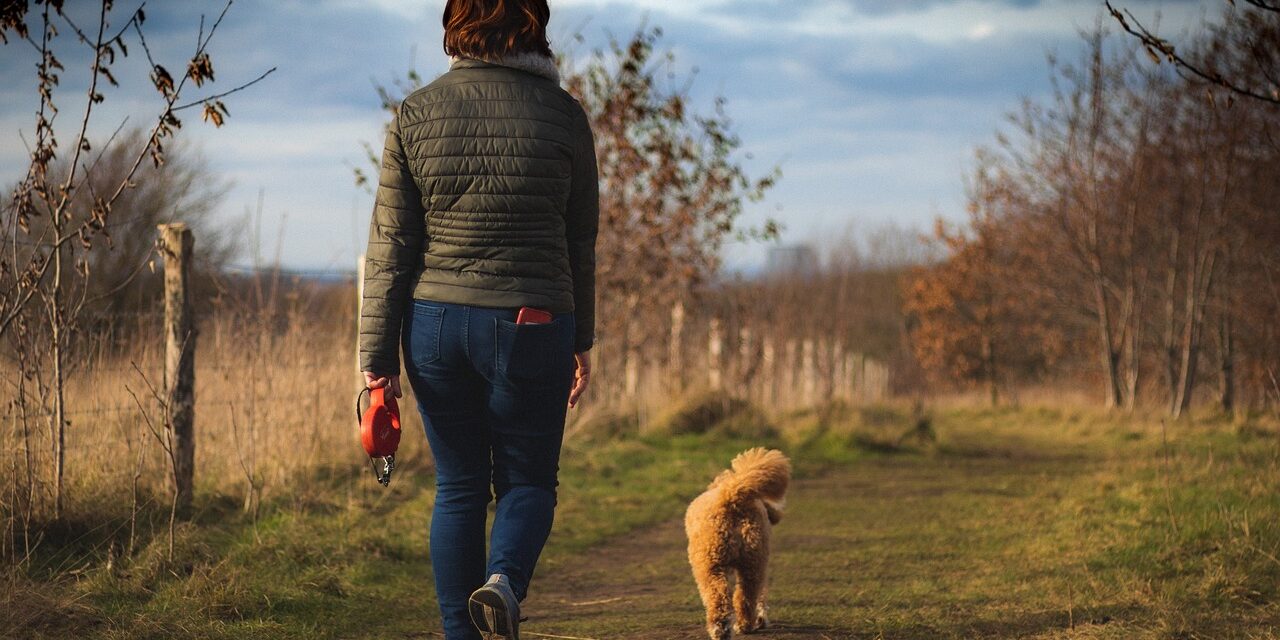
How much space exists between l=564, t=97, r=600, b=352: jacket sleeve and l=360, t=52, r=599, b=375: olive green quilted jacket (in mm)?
51

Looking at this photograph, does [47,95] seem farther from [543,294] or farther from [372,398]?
[543,294]

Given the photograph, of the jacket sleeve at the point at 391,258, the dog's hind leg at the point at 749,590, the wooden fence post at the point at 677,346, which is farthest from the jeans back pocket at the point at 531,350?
the wooden fence post at the point at 677,346

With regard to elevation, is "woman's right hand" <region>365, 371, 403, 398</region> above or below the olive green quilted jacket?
below

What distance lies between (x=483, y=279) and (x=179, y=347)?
3.54 meters

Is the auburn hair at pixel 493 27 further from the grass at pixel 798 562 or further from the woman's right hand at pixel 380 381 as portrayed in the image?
the grass at pixel 798 562

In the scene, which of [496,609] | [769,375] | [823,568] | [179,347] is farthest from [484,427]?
[769,375]

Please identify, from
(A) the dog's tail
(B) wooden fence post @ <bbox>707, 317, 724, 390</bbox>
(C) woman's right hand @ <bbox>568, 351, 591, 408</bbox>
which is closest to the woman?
(C) woman's right hand @ <bbox>568, 351, 591, 408</bbox>

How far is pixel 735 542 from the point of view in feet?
13.5

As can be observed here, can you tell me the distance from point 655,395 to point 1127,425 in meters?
5.75

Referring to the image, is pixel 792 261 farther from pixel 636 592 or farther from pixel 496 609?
pixel 496 609

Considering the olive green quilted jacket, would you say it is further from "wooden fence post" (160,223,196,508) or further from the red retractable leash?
"wooden fence post" (160,223,196,508)

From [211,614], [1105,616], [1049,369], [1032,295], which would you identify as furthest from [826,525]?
A: [1049,369]

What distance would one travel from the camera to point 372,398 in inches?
134

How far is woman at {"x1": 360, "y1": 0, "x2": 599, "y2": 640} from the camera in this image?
3.23 m
